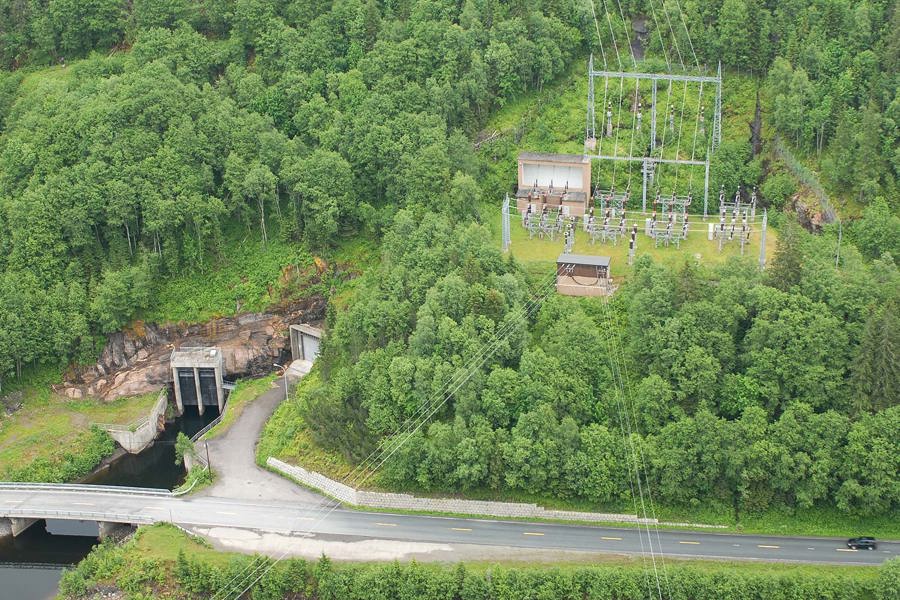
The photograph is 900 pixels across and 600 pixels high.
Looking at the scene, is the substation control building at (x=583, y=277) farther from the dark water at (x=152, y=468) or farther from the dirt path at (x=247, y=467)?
the dark water at (x=152, y=468)

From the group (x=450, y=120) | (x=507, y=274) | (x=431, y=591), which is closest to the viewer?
(x=431, y=591)

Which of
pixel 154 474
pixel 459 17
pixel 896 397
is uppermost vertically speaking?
pixel 459 17

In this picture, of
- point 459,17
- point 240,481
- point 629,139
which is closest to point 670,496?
point 240,481

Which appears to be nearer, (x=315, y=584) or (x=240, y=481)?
(x=315, y=584)

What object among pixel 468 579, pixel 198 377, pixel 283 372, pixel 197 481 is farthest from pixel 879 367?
pixel 198 377

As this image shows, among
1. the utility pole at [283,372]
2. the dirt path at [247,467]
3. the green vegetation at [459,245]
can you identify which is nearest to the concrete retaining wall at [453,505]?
the green vegetation at [459,245]

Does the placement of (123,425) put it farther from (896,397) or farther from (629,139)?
(896,397)
